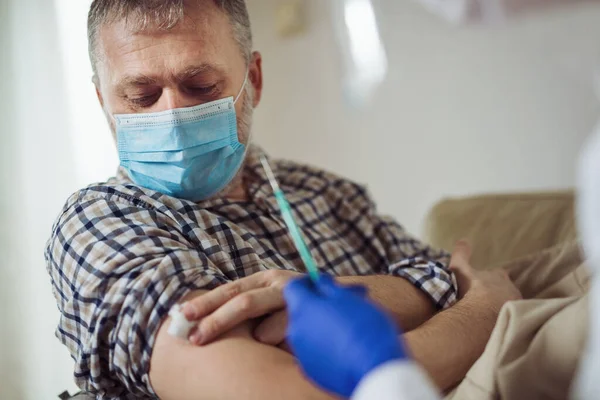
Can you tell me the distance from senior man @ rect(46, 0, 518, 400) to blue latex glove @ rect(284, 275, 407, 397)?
0.19 metres

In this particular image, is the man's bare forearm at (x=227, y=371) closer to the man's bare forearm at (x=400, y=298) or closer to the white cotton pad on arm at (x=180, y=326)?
the white cotton pad on arm at (x=180, y=326)

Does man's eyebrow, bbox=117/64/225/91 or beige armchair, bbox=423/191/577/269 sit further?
beige armchair, bbox=423/191/577/269

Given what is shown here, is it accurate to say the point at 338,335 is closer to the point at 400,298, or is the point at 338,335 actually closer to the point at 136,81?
the point at 400,298

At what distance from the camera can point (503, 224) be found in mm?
1716

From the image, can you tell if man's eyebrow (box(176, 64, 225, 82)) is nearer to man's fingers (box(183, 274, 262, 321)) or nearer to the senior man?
the senior man

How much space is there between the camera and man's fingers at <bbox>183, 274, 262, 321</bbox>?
817mm

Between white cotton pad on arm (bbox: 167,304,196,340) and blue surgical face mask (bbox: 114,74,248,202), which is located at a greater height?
blue surgical face mask (bbox: 114,74,248,202)

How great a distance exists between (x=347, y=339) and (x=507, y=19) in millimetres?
1765

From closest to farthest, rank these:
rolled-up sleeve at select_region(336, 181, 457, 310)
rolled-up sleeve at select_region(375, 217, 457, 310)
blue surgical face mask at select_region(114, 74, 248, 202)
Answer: blue surgical face mask at select_region(114, 74, 248, 202) < rolled-up sleeve at select_region(375, 217, 457, 310) < rolled-up sleeve at select_region(336, 181, 457, 310)

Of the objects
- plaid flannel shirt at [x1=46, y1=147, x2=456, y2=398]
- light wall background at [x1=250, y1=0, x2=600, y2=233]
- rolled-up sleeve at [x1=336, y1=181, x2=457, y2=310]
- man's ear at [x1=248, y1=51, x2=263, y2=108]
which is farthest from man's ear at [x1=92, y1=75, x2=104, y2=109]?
light wall background at [x1=250, y1=0, x2=600, y2=233]

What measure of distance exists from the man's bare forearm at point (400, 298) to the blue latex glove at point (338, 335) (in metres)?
0.42

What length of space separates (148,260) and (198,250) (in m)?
0.12

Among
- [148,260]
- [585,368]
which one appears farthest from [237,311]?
[585,368]

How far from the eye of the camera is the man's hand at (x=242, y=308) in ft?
2.65
